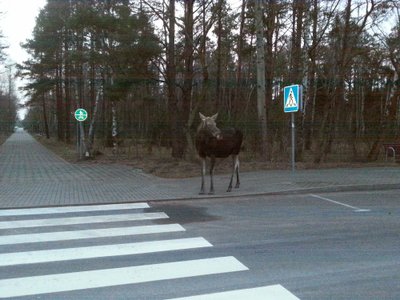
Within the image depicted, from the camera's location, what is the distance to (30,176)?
16.2m

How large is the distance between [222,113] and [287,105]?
19.2 ft

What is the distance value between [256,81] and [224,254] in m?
14.1

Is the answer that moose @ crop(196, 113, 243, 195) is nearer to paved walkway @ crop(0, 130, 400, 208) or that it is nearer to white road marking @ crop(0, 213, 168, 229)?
paved walkway @ crop(0, 130, 400, 208)

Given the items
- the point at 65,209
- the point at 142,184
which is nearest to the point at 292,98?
the point at 142,184

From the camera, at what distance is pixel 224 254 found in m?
6.34

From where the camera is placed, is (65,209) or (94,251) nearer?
(94,251)

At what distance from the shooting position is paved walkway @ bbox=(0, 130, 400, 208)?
1148 cm

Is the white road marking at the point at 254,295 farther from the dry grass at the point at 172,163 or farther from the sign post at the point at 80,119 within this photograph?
the sign post at the point at 80,119

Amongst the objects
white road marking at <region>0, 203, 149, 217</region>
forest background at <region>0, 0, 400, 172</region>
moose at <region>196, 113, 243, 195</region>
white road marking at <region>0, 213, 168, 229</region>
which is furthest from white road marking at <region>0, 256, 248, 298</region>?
forest background at <region>0, 0, 400, 172</region>

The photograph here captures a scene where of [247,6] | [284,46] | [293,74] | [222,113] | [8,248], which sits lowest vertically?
[8,248]

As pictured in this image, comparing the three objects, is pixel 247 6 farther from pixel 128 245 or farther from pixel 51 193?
pixel 128 245

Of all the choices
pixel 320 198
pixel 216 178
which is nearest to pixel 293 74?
pixel 216 178

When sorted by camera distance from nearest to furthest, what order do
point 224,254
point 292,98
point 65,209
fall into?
1. point 224,254
2. point 65,209
3. point 292,98

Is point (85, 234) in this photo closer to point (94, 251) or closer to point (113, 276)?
point (94, 251)
